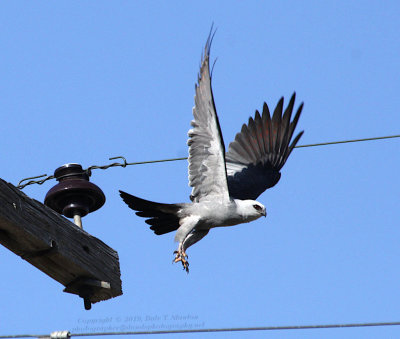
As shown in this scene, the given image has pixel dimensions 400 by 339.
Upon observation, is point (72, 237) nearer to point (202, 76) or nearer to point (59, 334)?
point (59, 334)

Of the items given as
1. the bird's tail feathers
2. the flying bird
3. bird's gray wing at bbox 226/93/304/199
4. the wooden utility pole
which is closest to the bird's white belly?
the flying bird

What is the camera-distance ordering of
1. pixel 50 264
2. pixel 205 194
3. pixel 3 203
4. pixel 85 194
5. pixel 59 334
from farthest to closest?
pixel 205 194
pixel 85 194
pixel 50 264
pixel 3 203
pixel 59 334

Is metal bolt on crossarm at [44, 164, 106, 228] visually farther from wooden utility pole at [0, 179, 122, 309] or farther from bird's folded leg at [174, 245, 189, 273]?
bird's folded leg at [174, 245, 189, 273]

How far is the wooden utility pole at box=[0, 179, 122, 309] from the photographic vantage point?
163 inches

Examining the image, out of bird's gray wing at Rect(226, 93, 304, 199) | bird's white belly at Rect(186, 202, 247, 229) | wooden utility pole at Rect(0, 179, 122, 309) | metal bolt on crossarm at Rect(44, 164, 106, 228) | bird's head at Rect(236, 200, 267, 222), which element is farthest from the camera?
bird's gray wing at Rect(226, 93, 304, 199)

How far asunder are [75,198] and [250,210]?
1845 mm

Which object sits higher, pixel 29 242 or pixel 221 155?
pixel 221 155

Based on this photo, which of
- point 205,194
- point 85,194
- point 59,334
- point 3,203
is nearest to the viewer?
point 59,334

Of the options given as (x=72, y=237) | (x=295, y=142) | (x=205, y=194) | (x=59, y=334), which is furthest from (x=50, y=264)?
(x=295, y=142)

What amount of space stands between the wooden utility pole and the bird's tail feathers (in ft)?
5.71

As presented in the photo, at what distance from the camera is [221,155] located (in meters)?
6.35

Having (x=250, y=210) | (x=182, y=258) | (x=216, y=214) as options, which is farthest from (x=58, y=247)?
(x=250, y=210)

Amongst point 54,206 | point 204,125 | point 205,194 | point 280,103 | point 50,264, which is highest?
point 280,103

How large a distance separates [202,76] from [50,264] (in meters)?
2.37
